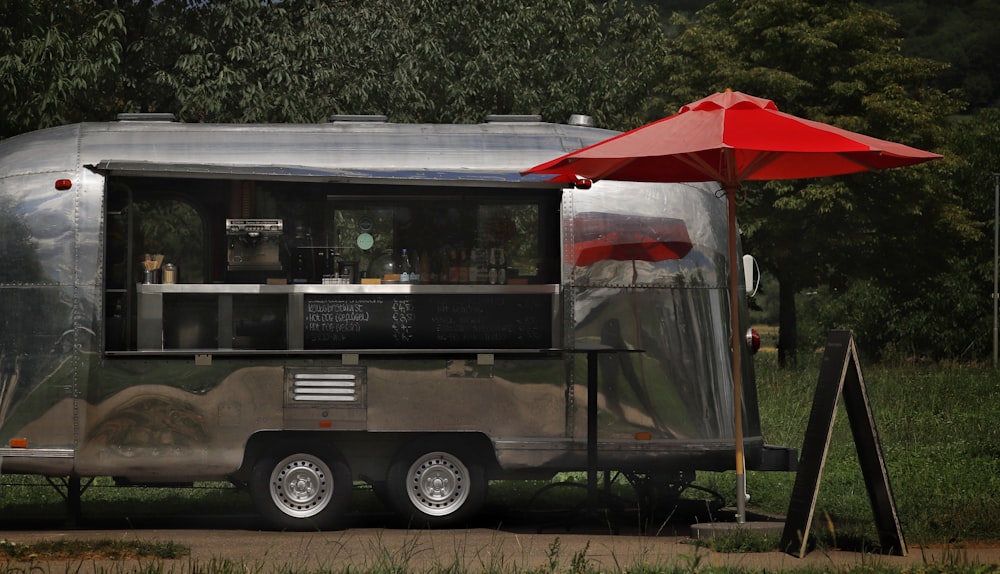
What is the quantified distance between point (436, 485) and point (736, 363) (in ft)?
7.84

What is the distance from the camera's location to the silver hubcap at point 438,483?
9875mm

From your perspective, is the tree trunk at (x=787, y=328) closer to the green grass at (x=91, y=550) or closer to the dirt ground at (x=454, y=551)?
the dirt ground at (x=454, y=551)

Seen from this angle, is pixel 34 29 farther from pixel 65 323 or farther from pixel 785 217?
pixel 785 217

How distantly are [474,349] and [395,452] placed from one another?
97 cm

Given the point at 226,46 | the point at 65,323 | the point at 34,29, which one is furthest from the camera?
the point at 226,46

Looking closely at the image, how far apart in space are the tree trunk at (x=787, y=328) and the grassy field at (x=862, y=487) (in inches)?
521

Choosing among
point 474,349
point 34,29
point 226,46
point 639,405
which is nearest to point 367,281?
point 474,349

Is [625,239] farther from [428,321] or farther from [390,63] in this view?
[390,63]

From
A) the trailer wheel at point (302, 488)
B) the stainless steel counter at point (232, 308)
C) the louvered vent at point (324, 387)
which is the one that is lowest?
the trailer wheel at point (302, 488)

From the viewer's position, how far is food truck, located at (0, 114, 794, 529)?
9539 millimetres

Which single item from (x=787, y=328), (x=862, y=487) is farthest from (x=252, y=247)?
(x=787, y=328)

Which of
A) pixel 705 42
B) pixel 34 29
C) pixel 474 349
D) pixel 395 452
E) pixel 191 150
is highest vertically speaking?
pixel 705 42

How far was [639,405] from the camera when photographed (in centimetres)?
989

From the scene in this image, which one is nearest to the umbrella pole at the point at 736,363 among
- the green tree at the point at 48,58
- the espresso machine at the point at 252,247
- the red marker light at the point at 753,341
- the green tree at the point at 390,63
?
the red marker light at the point at 753,341
